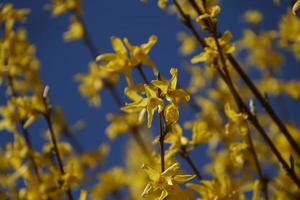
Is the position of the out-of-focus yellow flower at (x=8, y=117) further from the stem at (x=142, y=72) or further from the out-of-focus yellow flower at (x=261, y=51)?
the out-of-focus yellow flower at (x=261, y=51)

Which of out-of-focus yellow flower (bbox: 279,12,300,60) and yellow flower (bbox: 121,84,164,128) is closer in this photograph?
yellow flower (bbox: 121,84,164,128)

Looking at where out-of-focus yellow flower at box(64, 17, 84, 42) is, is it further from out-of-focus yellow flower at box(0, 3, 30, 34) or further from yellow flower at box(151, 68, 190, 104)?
yellow flower at box(151, 68, 190, 104)

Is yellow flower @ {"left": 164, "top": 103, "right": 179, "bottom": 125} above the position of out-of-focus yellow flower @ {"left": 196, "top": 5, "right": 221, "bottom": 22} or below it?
below

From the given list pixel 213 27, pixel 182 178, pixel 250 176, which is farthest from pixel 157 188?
pixel 250 176

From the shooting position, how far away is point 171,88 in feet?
6.35

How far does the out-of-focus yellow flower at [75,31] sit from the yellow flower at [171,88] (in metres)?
2.65

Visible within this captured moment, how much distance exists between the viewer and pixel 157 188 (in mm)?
1778

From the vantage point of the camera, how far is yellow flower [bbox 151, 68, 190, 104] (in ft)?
6.17

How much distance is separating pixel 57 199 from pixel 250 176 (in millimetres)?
1477

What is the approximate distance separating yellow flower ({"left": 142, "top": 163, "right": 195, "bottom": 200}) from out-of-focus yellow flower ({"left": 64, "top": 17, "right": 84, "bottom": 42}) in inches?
112

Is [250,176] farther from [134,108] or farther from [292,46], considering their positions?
[134,108]

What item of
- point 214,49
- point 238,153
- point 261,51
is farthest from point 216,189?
point 261,51

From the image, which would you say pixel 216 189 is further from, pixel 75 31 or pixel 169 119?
pixel 75 31

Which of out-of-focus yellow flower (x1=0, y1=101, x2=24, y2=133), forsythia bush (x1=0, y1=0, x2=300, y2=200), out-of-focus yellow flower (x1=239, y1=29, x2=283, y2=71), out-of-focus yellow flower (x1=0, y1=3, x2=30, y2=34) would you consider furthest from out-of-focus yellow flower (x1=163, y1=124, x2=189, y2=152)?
out-of-focus yellow flower (x1=239, y1=29, x2=283, y2=71)
